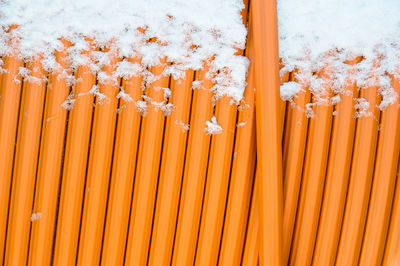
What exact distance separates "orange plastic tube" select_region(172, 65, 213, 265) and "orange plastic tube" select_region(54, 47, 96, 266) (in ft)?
1.02

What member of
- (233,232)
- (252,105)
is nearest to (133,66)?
(252,105)

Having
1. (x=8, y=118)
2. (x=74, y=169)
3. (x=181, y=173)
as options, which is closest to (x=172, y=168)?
(x=181, y=173)

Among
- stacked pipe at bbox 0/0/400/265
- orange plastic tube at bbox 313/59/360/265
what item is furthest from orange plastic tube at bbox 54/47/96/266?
orange plastic tube at bbox 313/59/360/265

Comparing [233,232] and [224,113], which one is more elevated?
[224,113]

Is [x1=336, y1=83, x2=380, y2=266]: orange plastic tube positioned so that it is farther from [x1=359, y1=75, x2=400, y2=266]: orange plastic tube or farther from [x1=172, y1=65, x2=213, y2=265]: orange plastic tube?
[x1=172, y1=65, x2=213, y2=265]: orange plastic tube

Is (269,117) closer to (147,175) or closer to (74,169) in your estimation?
(147,175)

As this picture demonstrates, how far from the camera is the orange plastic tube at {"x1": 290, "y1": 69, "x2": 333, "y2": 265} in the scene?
108cm

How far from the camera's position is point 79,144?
1.09 metres

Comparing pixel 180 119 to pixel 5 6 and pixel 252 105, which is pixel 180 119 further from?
pixel 5 6

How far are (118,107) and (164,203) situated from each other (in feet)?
1.06

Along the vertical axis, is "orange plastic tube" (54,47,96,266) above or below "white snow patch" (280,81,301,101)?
below

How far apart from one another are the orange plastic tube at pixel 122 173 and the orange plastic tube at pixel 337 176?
0.59m

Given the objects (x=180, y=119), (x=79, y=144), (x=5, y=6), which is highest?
(x=5, y=6)

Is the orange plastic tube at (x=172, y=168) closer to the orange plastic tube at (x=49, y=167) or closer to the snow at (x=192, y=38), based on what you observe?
the snow at (x=192, y=38)
